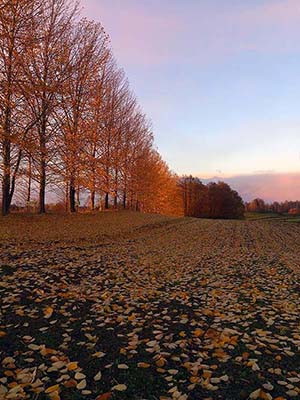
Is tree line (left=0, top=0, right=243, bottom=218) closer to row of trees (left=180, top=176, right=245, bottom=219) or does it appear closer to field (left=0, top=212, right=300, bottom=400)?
field (left=0, top=212, right=300, bottom=400)

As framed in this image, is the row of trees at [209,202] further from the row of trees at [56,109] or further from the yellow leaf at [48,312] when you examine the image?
the yellow leaf at [48,312]

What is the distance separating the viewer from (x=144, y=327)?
5801 millimetres

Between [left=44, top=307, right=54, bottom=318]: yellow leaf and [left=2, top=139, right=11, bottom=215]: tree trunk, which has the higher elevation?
[left=2, top=139, right=11, bottom=215]: tree trunk

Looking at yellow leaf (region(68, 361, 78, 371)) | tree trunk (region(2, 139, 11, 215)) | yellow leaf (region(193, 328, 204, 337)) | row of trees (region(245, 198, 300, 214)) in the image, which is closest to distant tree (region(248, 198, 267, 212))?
row of trees (region(245, 198, 300, 214))

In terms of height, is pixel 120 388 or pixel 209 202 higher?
pixel 209 202

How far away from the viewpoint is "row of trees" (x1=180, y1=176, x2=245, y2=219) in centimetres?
6625

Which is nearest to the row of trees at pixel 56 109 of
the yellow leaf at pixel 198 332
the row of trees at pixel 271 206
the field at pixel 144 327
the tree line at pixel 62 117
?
the tree line at pixel 62 117

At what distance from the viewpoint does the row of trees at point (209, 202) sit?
6625cm

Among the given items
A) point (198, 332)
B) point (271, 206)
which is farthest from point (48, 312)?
point (271, 206)

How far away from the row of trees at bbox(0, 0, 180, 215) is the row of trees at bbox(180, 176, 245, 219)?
3384 cm

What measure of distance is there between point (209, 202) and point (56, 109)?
159ft

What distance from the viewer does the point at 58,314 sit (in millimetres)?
6207

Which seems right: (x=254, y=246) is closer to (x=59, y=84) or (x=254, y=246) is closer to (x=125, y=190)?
(x=59, y=84)

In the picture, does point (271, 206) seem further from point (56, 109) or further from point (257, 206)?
point (56, 109)
